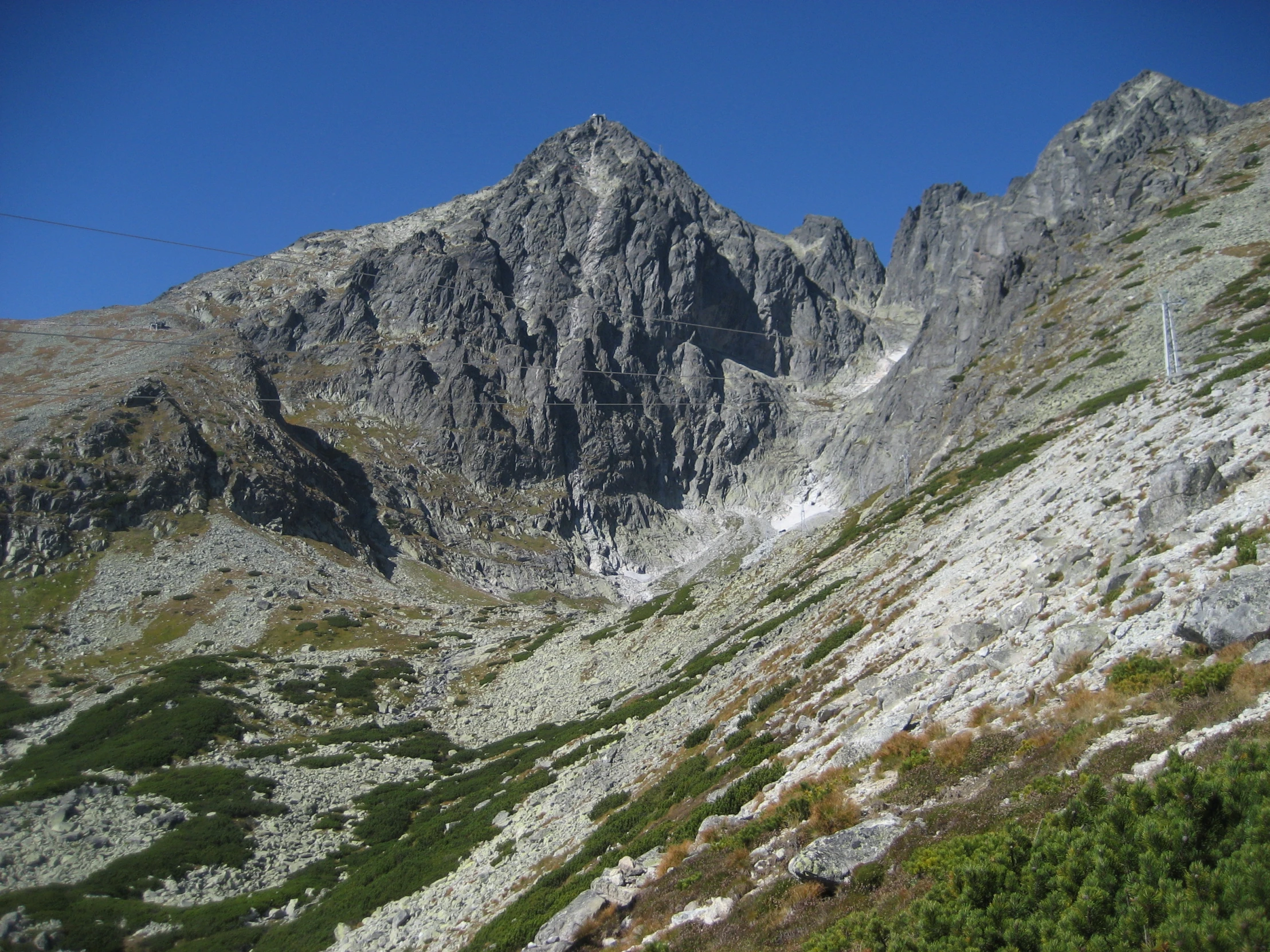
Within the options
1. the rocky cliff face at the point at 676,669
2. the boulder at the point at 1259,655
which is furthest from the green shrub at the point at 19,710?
the boulder at the point at 1259,655

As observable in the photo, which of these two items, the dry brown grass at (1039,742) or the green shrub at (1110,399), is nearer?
the dry brown grass at (1039,742)

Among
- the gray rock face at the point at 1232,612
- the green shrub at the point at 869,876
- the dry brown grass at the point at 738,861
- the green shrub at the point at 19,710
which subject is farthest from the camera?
the green shrub at the point at 19,710

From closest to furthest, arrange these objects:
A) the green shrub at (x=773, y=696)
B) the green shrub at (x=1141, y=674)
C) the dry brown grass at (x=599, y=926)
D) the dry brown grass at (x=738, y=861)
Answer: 1. the green shrub at (x=1141, y=674)
2. the dry brown grass at (x=738, y=861)
3. the dry brown grass at (x=599, y=926)
4. the green shrub at (x=773, y=696)

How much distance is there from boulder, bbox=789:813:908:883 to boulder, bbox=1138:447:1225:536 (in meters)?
9.92

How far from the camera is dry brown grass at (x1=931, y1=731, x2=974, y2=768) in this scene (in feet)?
36.3

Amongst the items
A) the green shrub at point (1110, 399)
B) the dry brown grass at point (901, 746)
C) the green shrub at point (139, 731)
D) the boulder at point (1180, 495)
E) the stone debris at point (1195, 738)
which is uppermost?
the green shrub at point (139, 731)

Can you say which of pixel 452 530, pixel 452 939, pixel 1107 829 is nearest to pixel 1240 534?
pixel 1107 829

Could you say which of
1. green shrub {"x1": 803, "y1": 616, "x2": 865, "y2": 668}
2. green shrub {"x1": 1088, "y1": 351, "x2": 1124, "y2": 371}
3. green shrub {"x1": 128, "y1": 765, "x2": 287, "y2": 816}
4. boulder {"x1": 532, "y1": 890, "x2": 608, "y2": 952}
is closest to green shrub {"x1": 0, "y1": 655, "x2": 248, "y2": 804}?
green shrub {"x1": 128, "y1": 765, "x2": 287, "y2": 816}

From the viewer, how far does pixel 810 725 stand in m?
17.3

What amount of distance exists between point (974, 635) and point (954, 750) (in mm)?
5238

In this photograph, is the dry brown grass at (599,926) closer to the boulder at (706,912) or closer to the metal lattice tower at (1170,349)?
the boulder at (706,912)

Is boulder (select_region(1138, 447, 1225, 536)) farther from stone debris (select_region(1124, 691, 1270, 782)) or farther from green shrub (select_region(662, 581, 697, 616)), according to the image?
green shrub (select_region(662, 581, 697, 616))

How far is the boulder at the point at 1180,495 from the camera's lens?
14977 mm

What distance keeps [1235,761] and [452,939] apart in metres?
19.2
